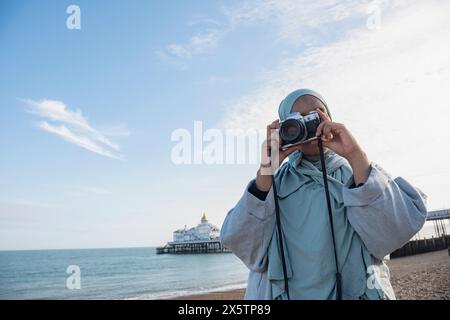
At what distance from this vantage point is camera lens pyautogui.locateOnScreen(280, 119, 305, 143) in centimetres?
132

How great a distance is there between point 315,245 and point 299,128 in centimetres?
44

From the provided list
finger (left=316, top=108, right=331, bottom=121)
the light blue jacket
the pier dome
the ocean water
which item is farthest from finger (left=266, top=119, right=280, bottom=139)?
the pier dome

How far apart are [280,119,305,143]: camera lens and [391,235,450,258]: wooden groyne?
2975 cm

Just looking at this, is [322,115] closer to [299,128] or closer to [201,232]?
[299,128]

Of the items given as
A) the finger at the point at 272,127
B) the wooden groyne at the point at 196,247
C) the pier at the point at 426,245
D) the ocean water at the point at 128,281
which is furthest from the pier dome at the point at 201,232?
the finger at the point at 272,127

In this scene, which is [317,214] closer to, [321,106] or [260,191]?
[260,191]

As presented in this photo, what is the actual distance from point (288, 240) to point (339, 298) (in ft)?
0.84

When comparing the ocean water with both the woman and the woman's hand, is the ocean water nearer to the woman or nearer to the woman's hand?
the woman

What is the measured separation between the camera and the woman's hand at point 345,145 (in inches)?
46.7

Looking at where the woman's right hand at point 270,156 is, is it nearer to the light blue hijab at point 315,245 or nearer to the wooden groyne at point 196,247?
the light blue hijab at point 315,245
